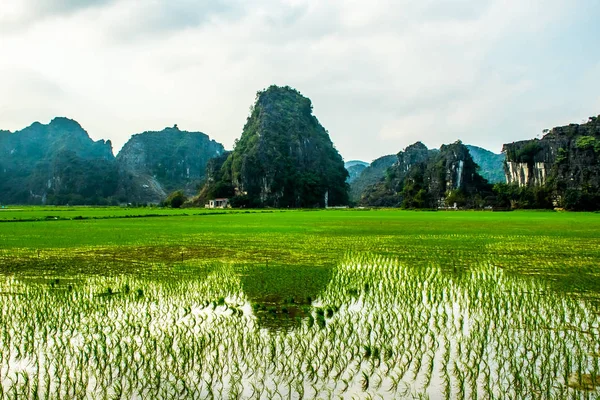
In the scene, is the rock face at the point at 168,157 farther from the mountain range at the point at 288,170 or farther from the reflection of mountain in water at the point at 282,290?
the reflection of mountain in water at the point at 282,290

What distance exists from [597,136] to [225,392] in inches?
3337

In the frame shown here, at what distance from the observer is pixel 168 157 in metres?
182

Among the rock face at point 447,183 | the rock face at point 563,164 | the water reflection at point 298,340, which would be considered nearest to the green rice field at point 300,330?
the water reflection at point 298,340

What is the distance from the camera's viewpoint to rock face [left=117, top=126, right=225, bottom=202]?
17450 cm

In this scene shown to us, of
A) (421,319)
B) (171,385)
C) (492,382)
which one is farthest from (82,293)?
(492,382)

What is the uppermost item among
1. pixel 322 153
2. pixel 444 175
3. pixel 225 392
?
pixel 322 153

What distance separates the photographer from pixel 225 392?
12.6ft

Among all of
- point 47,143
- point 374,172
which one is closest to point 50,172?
point 47,143

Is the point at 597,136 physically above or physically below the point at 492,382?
above

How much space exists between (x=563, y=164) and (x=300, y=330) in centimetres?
8096

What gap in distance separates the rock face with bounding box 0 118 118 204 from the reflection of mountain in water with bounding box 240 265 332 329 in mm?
Answer: 119704

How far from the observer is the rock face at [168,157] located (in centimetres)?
17450

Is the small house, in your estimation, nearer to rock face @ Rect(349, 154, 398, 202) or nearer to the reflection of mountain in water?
the reflection of mountain in water

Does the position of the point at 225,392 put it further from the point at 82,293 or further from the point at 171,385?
the point at 82,293
